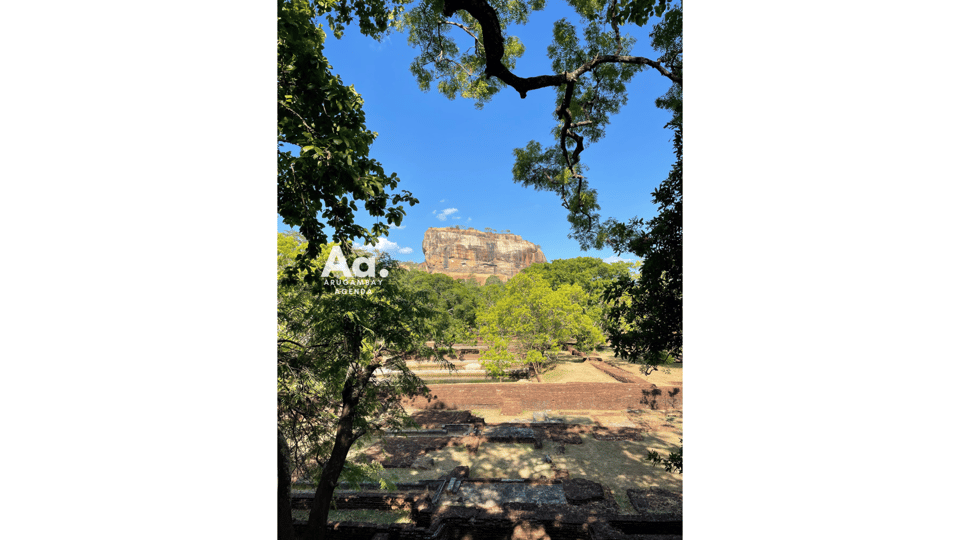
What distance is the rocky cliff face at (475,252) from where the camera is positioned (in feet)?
143

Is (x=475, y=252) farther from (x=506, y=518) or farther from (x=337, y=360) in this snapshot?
(x=337, y=360)

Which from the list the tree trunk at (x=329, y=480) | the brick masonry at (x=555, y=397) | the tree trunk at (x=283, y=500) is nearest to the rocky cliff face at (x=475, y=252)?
the brick masonry at (x=555, y=397)

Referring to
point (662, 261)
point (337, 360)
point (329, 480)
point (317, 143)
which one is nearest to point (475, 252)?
point (337, 360)

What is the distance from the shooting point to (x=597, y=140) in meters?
3.82

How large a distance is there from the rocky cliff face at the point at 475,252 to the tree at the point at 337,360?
39.0 meters

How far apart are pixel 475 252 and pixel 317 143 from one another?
43.4 meters

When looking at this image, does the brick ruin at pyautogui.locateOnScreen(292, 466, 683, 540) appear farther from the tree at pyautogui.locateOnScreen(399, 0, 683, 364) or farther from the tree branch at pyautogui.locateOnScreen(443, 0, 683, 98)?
the tree branch at pyautogui.locateOnScreen(443, 0, 683, 98)

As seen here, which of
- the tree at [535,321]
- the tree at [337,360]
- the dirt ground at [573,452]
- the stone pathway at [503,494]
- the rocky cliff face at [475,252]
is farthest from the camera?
the rocky cliff face at [475,252]

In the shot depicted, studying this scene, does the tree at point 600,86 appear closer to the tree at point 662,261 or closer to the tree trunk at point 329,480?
the tree at point 662,261

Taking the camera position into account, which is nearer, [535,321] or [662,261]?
[662,261]

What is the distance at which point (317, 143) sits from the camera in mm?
1724
